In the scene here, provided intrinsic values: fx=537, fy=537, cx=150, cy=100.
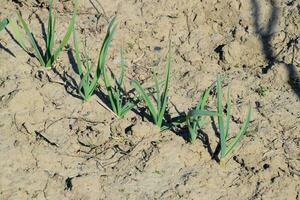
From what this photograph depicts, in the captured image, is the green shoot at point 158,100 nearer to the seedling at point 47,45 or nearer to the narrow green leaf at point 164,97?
the narrow green leaf at point 164,97

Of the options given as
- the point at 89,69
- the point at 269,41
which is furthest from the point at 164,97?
the point at 269,41

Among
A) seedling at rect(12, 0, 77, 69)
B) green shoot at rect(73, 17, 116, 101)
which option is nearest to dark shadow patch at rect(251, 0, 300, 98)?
green shoot at rect(73, 17, 116, 101)

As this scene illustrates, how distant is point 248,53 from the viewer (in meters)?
3.08

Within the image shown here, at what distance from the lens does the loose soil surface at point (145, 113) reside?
8.12 ft

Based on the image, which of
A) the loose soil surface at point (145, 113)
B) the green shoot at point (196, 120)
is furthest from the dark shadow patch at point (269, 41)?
the green shoot at point (196, 120)

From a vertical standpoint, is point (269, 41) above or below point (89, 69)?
above

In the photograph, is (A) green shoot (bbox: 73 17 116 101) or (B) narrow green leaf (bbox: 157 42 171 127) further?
(A) green shoot (bbox: 73 17 116 101)

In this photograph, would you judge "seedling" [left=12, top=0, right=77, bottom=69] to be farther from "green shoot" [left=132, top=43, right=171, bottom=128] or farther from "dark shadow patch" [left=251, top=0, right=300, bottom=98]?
"dark shadow patch" [left=251, top=0, right=300, bottom=98]

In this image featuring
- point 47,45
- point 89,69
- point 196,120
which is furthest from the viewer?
point 47,45

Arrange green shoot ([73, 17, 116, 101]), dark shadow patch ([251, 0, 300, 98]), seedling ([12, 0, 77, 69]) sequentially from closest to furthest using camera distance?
green shoot ([73, 17, 116, 101]) < seedling ([12, 0, 77, 69]) < dark shadow patch ([251, 0, 300, 98])

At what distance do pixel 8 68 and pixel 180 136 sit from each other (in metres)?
1.03

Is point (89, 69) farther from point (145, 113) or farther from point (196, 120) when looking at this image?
point (196, 120)

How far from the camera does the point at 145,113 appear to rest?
9.11ft

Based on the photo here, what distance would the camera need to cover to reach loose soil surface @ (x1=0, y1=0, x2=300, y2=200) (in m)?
2.47
